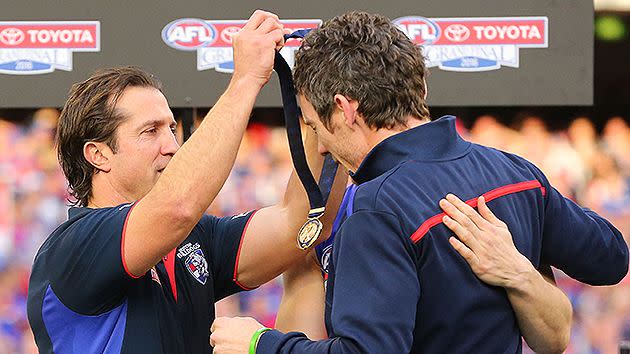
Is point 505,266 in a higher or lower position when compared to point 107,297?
higher

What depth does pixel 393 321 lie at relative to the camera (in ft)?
6.24

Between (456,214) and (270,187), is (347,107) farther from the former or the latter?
(270,187)

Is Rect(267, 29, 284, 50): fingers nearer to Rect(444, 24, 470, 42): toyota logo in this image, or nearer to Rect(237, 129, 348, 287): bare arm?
Rect(237, 129, 348, 287): bare arm

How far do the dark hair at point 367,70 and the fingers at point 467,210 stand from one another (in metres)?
0.20

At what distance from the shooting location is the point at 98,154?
2.61 m

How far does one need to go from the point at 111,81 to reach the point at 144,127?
0.15 m

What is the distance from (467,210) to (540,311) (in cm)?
27

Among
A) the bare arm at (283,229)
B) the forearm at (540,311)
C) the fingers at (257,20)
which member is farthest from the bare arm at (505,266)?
the bare arm at (283,229)

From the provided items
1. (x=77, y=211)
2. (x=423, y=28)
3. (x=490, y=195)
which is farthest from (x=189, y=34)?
(x=490, y=195)

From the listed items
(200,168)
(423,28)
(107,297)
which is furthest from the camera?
(423,28)

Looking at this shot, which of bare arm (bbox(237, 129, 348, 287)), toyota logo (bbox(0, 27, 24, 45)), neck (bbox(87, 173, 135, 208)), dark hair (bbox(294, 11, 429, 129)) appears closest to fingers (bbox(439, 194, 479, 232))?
dark hair (bbox(294, 11, 429, 129))

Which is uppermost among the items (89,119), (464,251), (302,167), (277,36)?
(277,36)

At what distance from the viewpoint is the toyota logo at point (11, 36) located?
3998 millimetres

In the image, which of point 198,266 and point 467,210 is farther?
point 198,266
